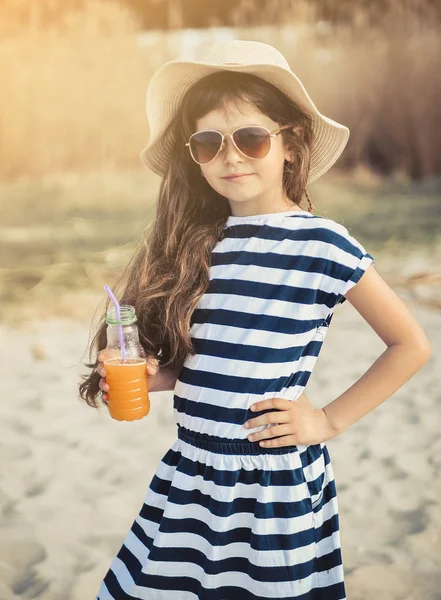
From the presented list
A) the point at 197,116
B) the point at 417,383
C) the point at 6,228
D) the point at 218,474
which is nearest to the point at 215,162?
the point at 197,116

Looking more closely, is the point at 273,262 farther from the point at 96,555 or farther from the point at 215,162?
the point at 96,555

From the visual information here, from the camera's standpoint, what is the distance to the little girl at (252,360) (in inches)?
67.9

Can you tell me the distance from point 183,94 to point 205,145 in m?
0.21

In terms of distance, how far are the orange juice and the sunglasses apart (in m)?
0.48

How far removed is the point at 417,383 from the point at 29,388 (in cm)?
220

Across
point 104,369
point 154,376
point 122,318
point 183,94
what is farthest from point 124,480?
point 183,94

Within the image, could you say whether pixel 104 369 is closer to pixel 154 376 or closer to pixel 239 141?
pixel 154 376

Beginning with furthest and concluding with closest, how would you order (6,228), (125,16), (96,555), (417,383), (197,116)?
(125,16) < (6,228) < (417,383) < (96,555) < (197,116)

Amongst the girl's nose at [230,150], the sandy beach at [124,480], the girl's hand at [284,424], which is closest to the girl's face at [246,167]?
the girl's nose at [230,150]

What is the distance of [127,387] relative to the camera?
1.82 metres

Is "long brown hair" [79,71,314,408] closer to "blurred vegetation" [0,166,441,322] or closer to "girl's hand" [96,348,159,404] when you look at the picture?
"girl's hand" [96,348,159,404]

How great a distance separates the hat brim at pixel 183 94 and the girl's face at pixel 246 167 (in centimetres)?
8

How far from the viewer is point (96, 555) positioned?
9.69ft

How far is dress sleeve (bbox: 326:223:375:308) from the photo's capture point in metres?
1.70
